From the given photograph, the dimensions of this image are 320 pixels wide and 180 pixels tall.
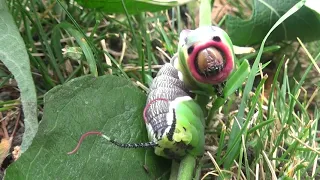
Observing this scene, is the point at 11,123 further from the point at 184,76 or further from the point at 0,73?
the point at 184,76

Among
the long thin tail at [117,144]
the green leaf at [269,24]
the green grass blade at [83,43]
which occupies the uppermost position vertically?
the green leaf at [269,24]

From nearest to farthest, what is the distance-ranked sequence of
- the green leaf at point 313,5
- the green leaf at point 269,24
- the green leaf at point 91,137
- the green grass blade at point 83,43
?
the green leaf at point 91,137 < the green grass blade at point 83,43 < the green leaf at point 313,5 < the green leaf at point 269,24

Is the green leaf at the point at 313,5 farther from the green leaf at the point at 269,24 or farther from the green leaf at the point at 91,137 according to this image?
the green leaf at the point at 91,137

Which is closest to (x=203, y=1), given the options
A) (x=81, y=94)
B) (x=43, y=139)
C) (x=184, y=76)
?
(x=184, y=76)

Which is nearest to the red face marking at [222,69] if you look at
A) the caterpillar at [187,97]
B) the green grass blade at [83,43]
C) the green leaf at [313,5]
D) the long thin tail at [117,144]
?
the caterpillar at [187,97]

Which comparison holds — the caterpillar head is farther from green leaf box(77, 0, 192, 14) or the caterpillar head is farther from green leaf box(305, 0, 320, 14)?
green leaf box(305, 0, 320, 14)
